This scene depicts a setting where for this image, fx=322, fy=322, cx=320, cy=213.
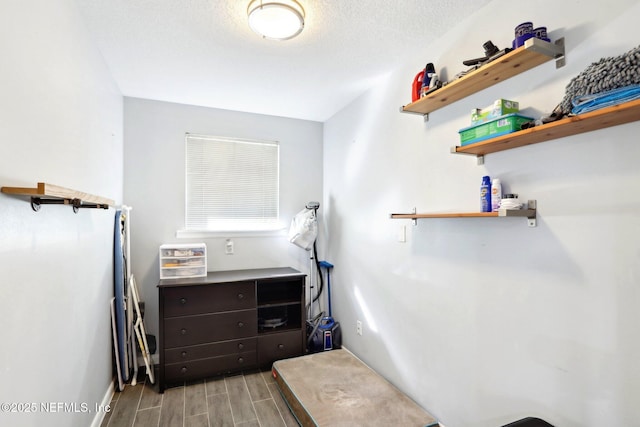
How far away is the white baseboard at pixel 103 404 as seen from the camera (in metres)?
2.12

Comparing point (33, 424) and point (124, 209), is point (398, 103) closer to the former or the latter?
point (124, 209)

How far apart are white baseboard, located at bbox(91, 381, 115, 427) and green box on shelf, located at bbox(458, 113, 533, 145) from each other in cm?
286

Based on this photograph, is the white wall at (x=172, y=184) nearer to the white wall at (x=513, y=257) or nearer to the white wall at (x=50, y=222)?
the white wall at (x=50, y=222)

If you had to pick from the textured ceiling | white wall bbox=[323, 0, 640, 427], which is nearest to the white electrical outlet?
white wall bbox=[323, 0, 640, 427]

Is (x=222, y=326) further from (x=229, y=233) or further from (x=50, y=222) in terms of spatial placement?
(x=50, y=222)

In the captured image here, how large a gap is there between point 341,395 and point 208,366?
1.22 metres

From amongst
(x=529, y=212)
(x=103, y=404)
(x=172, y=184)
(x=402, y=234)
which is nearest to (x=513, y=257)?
(x=529, y=212)

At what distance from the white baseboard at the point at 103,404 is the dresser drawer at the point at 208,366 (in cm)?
40

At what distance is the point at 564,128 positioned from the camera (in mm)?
1287

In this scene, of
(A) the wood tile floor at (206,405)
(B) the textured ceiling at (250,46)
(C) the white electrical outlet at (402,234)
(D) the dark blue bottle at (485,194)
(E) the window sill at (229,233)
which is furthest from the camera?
(E) the window sill at (229,233)

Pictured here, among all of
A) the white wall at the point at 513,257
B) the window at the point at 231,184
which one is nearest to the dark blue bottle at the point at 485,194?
the white wall at the point at 513,257

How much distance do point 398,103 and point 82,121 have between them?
2.15 metres

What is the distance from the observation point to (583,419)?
134 cm

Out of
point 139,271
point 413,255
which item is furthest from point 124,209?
point 413,255
